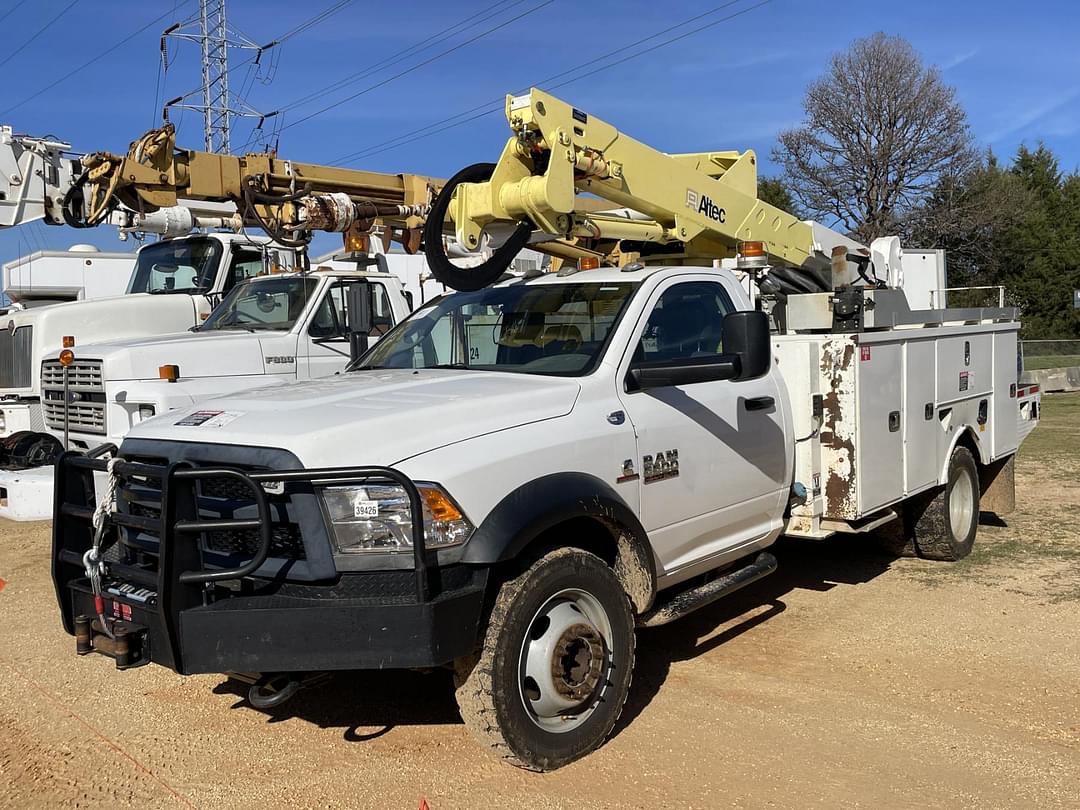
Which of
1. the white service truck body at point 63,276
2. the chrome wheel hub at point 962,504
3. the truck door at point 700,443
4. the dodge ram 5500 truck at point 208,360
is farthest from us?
the white service truck body at point 63,276

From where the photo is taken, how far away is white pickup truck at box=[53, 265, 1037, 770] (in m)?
3.67

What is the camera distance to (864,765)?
13.6ft

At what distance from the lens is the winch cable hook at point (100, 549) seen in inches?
158

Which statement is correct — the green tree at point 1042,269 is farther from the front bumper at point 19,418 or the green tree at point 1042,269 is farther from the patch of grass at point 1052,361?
the front bumper at point 19,418

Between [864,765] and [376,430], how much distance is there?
2346 mm

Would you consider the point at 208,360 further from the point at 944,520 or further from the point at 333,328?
the point at 944,520

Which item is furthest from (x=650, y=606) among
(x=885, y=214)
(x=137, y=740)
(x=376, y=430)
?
(x=885, y=214)

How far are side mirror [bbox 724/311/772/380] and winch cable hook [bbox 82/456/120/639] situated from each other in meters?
2.65

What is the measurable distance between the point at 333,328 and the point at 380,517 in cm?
578

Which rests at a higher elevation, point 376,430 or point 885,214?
point 885,214

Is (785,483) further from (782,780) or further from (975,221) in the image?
(975,221)

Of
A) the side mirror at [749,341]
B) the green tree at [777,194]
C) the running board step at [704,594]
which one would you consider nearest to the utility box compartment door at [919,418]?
the running board step at [704,594]

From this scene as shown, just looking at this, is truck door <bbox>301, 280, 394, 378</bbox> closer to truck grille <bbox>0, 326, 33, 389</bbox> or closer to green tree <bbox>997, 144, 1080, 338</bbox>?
truck grille <bbox>0, 326, 33, 389</bbox>

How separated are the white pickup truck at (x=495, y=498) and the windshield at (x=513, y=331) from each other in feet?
0.05
